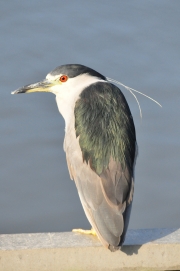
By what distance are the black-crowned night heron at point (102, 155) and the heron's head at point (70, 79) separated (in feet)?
0.07

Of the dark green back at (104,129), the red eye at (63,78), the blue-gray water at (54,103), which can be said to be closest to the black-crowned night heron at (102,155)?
the dark green back at (104,129)

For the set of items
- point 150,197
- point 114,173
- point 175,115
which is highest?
point 114,173

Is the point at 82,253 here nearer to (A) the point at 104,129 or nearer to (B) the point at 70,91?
(A) the point at 104,129

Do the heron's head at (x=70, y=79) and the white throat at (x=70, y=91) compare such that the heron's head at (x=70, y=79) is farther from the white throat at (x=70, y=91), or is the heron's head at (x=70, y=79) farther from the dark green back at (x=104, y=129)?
the dark green back at (x=104, y=129)

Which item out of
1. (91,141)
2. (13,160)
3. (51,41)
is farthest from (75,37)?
(91,141)

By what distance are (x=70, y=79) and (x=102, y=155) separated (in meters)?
0.72

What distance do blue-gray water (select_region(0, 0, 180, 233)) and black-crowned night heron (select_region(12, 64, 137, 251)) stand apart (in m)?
1.13

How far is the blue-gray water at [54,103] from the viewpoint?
16.2ft

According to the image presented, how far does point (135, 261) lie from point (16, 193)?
1.81 meters

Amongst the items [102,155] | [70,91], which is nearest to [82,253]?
[102,155]

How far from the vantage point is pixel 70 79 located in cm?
412

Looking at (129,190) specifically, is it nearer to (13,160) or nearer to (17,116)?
(13,160)

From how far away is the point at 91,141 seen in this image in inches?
142

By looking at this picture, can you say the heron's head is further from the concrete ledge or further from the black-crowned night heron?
the concrete ledge
